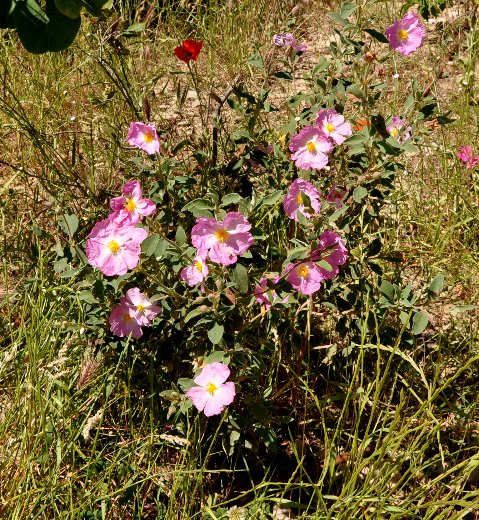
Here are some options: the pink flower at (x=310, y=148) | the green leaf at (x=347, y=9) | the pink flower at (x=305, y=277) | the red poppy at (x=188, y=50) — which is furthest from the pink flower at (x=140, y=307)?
the green leaf at (x=347, y=9)

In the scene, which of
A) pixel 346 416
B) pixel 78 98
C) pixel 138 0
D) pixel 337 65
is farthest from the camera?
pixel 138 0

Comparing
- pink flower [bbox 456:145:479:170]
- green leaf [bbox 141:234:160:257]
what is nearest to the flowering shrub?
green leaf [bbox 141:234:160:257]

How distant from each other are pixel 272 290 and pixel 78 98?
185cm

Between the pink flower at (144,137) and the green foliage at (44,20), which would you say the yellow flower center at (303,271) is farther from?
the green foliage at (44,20)

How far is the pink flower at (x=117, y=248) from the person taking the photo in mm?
1761

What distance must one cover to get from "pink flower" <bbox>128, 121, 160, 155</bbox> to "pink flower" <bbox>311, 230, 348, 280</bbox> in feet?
1.61

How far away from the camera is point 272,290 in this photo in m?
1.83

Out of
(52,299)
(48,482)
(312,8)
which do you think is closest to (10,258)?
(52,299)

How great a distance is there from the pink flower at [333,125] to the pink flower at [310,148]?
0.08ft

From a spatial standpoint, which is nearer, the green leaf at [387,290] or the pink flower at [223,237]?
the pink flower at [223,237]

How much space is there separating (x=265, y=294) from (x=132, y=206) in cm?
40

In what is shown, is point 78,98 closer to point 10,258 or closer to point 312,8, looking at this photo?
point 10,258

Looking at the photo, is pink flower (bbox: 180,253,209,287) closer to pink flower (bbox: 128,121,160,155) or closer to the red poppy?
pink flower (bbox: 128,121,160,155)

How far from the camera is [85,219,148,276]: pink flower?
1.76 metres
